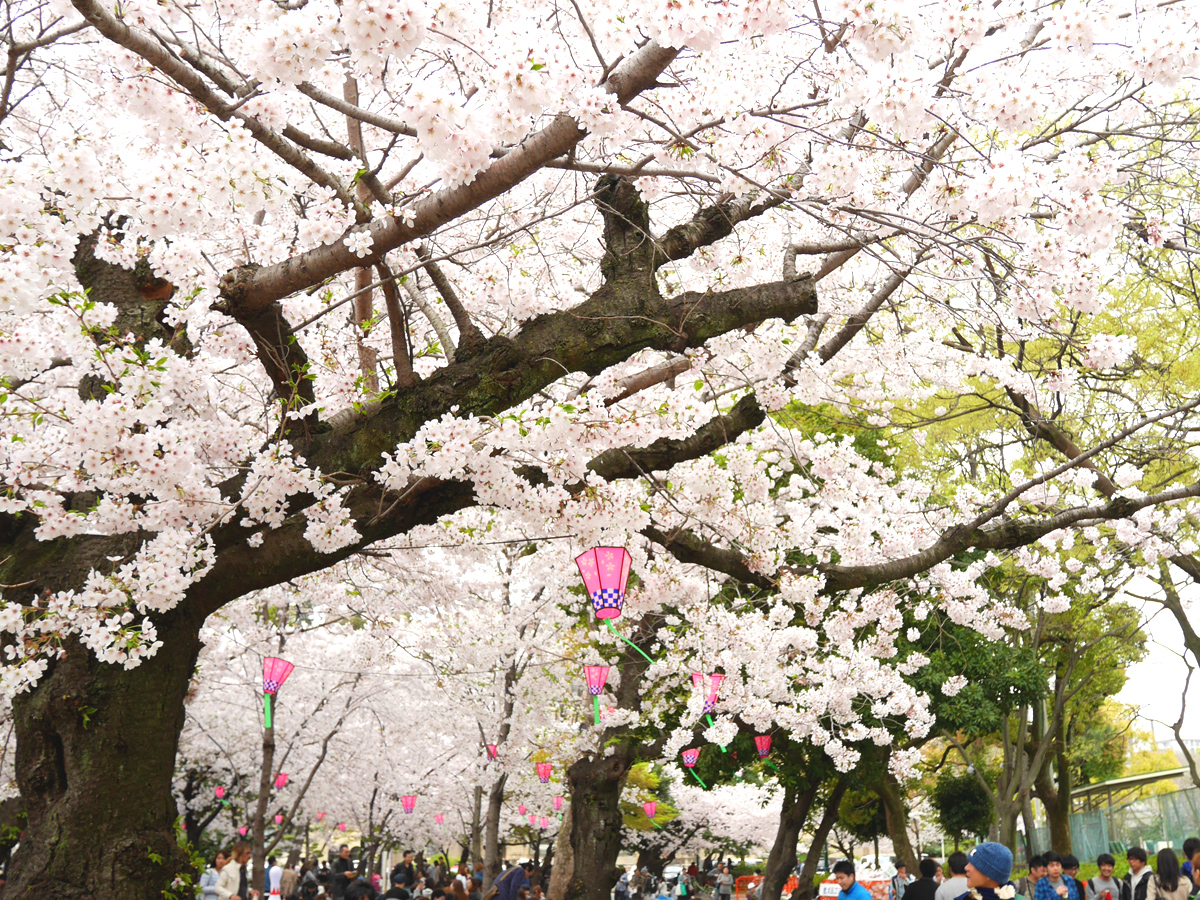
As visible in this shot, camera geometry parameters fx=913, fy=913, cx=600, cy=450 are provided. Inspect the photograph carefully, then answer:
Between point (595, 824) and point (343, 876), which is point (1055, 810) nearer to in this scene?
point (595, 824)

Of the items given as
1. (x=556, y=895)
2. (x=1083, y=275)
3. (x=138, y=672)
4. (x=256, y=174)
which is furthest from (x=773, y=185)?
(x=556, y=895)

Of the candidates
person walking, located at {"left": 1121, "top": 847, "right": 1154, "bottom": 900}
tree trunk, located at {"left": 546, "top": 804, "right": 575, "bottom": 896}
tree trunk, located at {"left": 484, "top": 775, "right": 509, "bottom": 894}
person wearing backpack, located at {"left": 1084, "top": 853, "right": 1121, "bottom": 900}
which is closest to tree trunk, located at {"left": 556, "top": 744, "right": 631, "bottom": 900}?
tree trunk, located at {"left": 546, "top": 804, "right": 575, "bottom": 896}

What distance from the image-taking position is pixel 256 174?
3535 millimetres

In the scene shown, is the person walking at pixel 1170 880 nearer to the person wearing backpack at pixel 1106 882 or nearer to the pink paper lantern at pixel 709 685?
the person wearing backpack at pixel 1106 882

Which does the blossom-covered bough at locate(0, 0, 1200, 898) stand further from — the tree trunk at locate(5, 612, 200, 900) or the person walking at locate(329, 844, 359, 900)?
the person walking at locate(329, 844, 359, 900)

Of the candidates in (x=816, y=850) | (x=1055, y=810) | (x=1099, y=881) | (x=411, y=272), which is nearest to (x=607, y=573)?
(x=411, y=272)

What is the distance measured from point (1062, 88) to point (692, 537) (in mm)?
3501

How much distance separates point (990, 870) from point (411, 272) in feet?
12.0

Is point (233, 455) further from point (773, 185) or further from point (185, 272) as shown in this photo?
point (773, 185)

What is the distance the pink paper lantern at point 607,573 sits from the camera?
19.3 feet

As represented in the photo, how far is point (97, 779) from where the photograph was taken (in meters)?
4.07

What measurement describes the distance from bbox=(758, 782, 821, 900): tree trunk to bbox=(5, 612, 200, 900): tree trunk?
518 inches

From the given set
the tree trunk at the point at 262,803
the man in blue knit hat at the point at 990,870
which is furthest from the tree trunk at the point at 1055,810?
the man in blue knit hat at the point at 990,870

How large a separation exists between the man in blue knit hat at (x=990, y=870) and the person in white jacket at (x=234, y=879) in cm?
877
